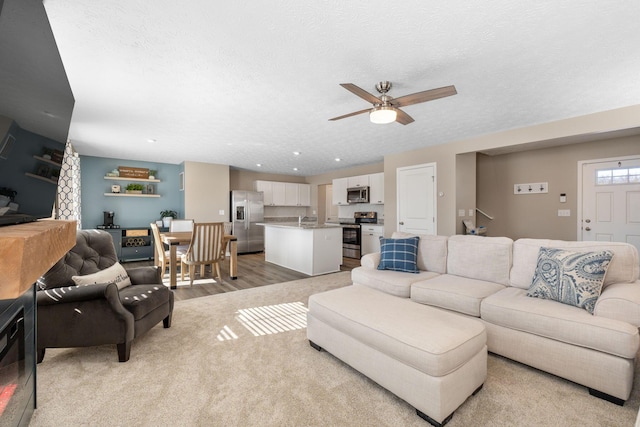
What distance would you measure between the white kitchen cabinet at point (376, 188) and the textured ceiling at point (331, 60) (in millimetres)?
2791

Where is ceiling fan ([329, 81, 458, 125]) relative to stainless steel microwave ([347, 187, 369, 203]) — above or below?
above

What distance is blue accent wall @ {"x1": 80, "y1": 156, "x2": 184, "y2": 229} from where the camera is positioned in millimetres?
5941

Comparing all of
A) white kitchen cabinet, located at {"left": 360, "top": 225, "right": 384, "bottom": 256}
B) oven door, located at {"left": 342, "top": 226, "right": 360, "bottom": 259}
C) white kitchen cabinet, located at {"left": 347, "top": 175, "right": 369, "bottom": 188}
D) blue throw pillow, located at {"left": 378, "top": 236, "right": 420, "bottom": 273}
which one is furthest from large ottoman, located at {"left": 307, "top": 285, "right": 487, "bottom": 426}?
white kitchen cabinet, located at {"left": 347, "top": 175, "right": 369, "bottom": 188}

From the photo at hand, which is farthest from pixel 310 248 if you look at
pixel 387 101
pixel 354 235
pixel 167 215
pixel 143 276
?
pixel 167 215

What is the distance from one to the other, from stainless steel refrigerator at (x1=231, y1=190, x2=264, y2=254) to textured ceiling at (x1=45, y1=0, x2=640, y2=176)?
3393 mm

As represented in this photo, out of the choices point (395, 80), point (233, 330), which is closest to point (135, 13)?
point (395, 80)

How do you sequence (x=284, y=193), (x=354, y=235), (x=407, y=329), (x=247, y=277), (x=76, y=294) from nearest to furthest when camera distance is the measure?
(x=407, y=329)
(x=76, y=294)
(x=247, y=277)
(x=354, y=235)
(x=284, y=193)

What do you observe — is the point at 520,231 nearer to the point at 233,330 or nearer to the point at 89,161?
the point at 233,330

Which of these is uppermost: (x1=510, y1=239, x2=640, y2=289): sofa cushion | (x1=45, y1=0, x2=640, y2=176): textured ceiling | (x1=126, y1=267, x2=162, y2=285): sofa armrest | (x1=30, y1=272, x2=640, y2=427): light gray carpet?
(x1=45, y1=0, x2=640, y2=176): textured ceiling

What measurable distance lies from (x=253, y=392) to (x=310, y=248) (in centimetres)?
321

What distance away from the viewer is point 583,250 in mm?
2234

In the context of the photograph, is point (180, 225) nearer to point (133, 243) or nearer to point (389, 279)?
point (133, 243)

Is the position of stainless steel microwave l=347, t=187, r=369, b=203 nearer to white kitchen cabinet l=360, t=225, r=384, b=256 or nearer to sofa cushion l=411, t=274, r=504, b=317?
white kitchen cabinet l=360, t=225, r=384, b=256

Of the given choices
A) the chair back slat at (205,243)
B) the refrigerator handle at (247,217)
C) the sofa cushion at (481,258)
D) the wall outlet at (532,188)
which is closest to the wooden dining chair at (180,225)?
the chair back slat at (205,243)
